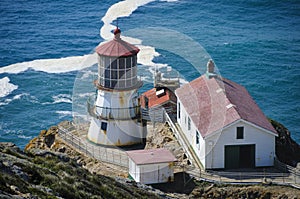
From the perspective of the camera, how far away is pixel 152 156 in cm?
3194

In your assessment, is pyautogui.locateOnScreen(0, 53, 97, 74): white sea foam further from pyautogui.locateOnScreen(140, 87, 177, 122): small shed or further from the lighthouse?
the lighthouse

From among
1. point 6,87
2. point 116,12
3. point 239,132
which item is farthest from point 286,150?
point 116,12

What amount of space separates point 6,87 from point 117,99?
25.5 metres

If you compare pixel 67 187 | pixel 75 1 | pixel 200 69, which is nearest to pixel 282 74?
pixel 200 69

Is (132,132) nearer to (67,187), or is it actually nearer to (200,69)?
(67,187)

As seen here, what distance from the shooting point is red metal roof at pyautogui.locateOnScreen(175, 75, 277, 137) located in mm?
31892

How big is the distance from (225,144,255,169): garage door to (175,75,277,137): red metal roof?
120cm

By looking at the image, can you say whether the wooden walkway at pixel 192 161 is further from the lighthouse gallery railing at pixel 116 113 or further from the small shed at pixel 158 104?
the lighthouse gallery railing at pixel 116 113

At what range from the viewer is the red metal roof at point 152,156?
31.5 metres

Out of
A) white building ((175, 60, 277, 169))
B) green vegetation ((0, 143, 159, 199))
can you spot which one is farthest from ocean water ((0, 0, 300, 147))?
green vegetation ((0, 143, 159, 199))

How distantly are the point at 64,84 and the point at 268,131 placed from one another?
98.9 ft

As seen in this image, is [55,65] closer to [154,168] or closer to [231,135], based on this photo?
[154,168]

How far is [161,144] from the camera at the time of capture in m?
35.8

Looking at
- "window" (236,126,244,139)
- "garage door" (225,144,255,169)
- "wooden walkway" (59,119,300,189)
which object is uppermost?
"window" (236,126,244,139)
